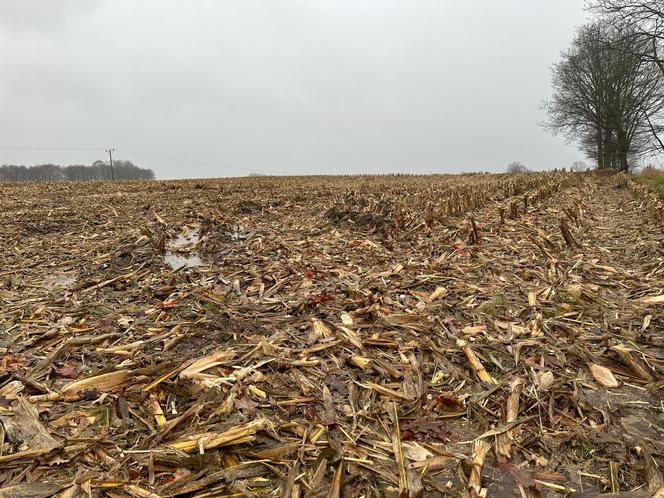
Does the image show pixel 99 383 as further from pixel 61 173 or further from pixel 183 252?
pixel 61 173

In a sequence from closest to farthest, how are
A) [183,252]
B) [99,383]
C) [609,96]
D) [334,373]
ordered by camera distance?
[99,383] → [334,373] → [183,252] → [609,96]

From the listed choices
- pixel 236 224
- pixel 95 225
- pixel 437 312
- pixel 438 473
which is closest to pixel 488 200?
pixel 236 224

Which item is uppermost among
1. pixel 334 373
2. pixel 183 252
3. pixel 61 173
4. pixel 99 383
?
pixel 61 173

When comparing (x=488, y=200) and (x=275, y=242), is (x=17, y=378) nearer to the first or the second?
(x=275, y=242)

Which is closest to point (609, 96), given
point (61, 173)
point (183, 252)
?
point (183, 252)

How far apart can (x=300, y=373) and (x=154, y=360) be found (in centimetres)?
115

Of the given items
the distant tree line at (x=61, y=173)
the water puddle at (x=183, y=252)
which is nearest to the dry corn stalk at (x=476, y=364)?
the water puddle at (x=183, y=252)

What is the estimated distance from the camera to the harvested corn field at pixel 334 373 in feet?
7.07

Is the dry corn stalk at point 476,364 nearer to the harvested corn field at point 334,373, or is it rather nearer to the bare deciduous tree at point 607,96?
the harvested corn field at point 334,373

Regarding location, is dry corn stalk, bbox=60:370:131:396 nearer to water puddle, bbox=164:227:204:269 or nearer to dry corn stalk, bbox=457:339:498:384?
dry corn stalk, bbox=457:339:498:384

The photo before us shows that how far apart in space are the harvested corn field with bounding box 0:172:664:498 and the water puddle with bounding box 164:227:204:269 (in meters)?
0.09

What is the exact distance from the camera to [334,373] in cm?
312

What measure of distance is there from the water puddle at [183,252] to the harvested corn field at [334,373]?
0.31 feet

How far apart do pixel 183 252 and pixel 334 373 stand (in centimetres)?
463
